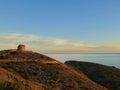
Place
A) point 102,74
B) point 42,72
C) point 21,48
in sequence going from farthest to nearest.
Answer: point 102,74 < point 21,48 < point 42,72

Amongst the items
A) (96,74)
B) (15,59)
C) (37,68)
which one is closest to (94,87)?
(37,68)

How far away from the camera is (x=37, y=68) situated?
62.4 metres

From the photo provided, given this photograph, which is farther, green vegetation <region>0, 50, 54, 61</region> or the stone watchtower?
the stone watchtower

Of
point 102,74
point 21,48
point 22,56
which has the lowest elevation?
point 102,74

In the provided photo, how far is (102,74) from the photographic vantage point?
295 ft

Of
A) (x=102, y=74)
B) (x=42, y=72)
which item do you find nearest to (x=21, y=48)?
(x=42, y=72)

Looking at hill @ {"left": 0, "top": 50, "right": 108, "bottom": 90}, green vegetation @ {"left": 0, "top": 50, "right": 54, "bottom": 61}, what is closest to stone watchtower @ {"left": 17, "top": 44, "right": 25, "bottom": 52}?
green vegetation @ {"left": 0, "top": 50, "right": 54, "bottom": 61}

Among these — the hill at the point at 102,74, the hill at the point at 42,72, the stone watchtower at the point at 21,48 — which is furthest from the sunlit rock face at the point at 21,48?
the hill at the point at 102,74

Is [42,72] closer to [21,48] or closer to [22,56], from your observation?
[22,56]

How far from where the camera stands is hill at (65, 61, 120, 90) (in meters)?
78.4

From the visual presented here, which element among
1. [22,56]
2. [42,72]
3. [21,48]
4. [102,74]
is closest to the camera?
[42,72]

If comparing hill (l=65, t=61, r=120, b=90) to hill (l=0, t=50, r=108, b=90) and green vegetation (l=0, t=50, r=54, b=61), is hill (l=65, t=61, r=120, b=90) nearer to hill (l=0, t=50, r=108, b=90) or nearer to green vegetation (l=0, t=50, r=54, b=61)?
hill (l=0, t=50, r=108, b=90)

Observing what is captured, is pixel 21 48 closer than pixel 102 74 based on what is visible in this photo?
Yes

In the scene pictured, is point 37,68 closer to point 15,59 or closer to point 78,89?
point 15,59
